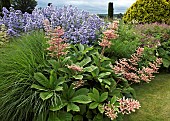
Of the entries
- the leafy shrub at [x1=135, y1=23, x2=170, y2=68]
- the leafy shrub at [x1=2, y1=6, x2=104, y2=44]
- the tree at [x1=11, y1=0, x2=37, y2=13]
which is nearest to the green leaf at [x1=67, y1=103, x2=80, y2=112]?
the leafy shrub at [x1=2, y1=6, x2=104, y2=44]

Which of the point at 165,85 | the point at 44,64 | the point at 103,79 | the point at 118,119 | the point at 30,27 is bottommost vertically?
the point at 165,85

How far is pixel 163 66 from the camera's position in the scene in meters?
5.07

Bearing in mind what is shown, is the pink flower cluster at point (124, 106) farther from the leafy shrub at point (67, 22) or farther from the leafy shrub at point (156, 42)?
the leafy shrub at point (156, 42)

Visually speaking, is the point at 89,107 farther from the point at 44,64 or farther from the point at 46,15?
the point at 46,15

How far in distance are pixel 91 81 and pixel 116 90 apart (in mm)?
315

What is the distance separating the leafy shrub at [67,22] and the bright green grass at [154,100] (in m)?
1.17

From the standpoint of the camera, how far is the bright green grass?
328 centimetres

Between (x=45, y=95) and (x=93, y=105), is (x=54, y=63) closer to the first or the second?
(x=45, y=95)

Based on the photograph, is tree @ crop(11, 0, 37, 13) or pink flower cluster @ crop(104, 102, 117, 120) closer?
pink flower cluster @ crop(104, 102, 117, 120)

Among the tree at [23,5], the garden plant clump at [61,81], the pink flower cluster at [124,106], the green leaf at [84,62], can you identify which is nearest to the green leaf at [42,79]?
the garden plant clump at [61,81]

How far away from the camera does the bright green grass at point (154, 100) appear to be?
3.28 meters

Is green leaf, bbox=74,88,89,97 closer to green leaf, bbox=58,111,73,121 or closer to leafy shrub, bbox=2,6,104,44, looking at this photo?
green leaf, bbox=58,111,73,121

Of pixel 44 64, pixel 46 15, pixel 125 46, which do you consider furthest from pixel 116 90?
pixel 46 15

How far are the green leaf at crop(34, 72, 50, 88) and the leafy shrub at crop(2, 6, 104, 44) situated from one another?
1.11m
